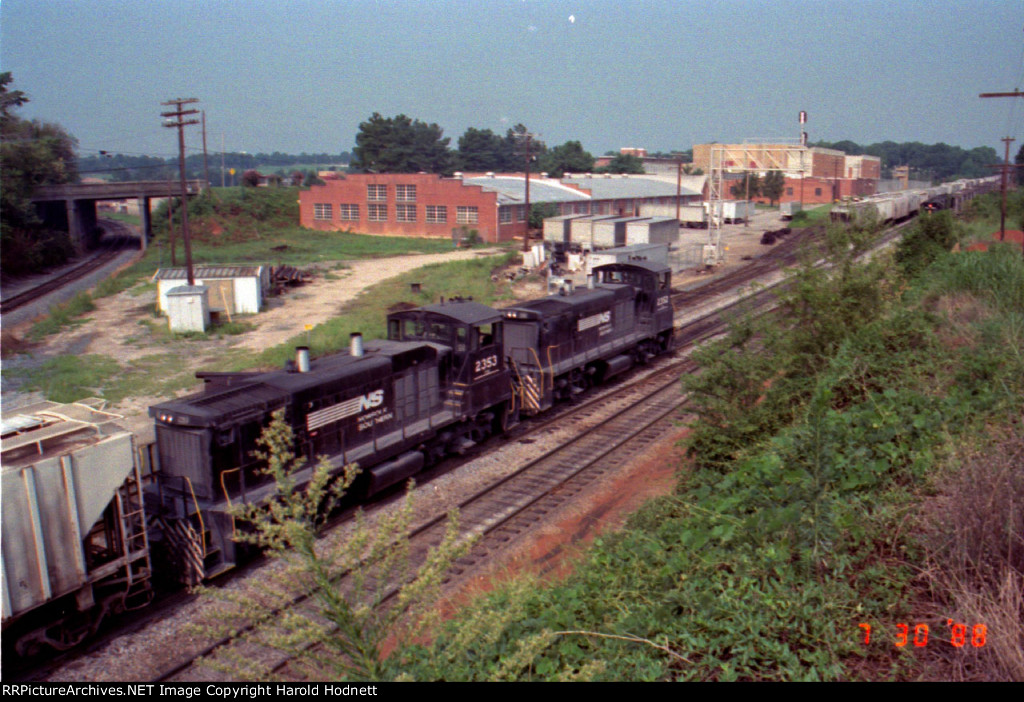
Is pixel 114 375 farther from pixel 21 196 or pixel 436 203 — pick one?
pixel 436 203

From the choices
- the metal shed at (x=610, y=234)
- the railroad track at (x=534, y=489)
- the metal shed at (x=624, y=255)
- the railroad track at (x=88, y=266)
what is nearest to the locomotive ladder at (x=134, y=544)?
the railroad track at (x=534, y=489)

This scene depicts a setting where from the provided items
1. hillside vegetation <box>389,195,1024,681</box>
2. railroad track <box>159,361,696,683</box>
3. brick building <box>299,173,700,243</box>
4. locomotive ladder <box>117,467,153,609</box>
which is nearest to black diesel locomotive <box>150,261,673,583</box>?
locomotive ladder <box>117,467,153,609</box>

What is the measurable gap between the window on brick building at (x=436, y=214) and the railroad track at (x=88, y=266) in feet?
85.6

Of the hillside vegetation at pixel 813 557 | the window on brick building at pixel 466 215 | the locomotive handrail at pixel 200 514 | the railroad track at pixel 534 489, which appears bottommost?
the railroad track at pixel 534 489

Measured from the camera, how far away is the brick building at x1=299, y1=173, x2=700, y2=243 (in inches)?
2437

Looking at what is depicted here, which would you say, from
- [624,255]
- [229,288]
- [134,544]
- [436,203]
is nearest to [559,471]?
[134,544]

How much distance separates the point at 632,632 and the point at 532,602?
1.47 m

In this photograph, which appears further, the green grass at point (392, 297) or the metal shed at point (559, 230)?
the metal shed at point (559, 230)

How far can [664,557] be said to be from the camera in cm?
821

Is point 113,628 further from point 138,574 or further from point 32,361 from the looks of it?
point 32,361

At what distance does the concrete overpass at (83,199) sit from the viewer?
206ft

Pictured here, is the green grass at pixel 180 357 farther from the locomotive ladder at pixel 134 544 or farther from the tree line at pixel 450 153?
the tree line at pixel 450 153

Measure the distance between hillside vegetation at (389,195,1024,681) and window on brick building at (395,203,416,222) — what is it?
55.4 m

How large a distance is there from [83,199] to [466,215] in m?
34.3
